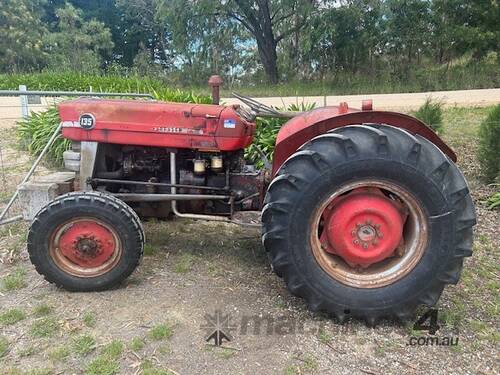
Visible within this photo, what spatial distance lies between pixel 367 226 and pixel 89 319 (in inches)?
66.1

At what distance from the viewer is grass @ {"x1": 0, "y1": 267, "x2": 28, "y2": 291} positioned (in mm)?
3150

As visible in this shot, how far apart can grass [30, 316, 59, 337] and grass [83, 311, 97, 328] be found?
15 cm

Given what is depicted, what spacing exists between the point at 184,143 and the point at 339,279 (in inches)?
53.3

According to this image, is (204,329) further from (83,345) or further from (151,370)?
(83,345)

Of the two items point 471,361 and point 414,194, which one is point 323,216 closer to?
point 414,194

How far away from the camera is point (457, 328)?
2734mm

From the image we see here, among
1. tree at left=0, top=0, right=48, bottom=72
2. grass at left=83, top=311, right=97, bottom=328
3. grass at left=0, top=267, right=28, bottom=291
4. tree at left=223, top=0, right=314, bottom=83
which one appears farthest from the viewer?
tree at left=0, top=0, right=48, bottom=72

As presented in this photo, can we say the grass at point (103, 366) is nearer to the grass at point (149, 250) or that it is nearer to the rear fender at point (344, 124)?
the grass at point (149, 250)

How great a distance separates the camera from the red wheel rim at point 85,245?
9.73 ft

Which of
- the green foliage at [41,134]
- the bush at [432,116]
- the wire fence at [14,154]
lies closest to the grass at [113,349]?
the wire fence at [14,154]

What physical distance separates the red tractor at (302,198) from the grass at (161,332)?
0.52 metres

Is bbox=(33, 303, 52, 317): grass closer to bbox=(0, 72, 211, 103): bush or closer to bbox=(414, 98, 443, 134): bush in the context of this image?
bbox=(414, 98, 443, 134): bush

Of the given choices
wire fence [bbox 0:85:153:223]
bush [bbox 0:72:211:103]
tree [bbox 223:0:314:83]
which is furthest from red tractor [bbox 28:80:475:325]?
tree [bbox 223:0:314:83]

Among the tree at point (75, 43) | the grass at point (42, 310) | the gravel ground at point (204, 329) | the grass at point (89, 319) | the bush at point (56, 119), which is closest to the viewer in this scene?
the gravel ground at point (204, 329)
